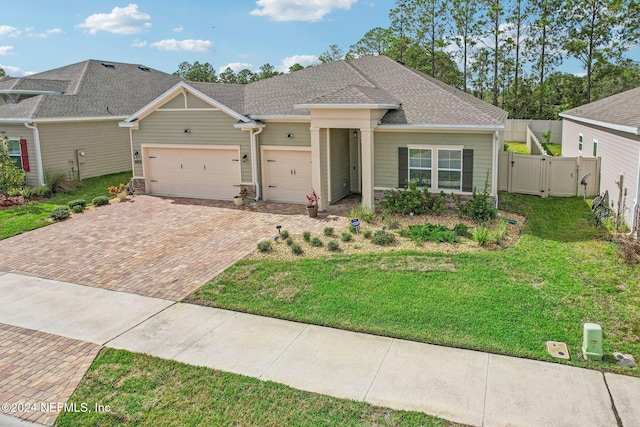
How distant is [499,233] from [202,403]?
865 cm

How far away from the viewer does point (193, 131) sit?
1878 centimetres

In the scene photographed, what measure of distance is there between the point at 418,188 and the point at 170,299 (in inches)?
342

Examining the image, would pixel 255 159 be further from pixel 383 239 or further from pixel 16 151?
pixel 16 151

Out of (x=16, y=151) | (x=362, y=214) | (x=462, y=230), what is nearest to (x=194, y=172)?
(x=362, y=214)

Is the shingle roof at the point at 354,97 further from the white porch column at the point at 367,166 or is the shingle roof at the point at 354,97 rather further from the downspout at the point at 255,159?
the downspout at the point at 255,159

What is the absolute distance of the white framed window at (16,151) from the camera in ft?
70.2

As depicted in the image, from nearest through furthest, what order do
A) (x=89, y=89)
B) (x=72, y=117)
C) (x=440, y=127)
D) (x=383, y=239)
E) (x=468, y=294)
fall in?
(x=468, y=294) → (x=383, y=239) → (x=440, y=127) → (x=72, y=117) → (x=89, y=89)

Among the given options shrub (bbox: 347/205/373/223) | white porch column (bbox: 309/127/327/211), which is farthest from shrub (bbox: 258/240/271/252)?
white porch column (bbox: 309/127/327/211)

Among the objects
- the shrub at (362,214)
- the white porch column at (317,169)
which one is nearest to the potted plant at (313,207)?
the white porch column at (317,169)

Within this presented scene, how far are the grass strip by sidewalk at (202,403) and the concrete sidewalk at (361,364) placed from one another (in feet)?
0.74

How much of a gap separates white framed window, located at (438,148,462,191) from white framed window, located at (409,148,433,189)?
0.31 meters

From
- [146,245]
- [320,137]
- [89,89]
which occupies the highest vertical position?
[89,89]

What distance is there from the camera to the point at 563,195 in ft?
59.6

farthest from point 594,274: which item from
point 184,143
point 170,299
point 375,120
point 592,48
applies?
point 592,48
